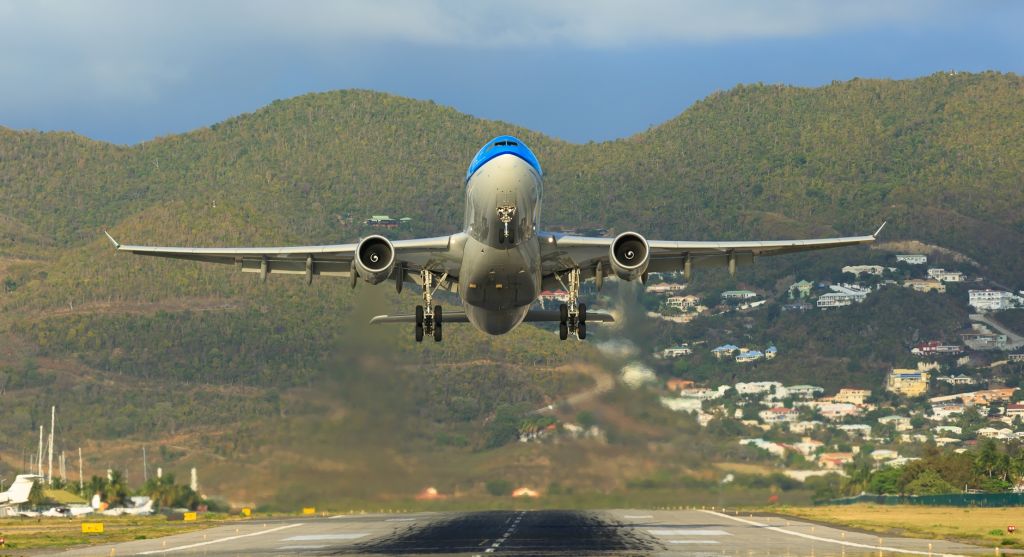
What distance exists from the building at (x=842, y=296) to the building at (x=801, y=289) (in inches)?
95.1

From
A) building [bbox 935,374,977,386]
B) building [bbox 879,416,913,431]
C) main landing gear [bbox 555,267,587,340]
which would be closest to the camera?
main landing gear [bbox 555,267,587,340]

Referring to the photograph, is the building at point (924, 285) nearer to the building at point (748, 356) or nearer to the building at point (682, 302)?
the building at point (682, 302)

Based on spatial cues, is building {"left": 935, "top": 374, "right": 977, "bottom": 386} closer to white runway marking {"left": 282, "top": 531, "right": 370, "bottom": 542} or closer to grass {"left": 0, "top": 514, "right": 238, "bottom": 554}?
grass {"left": 0, "top": 514, "right": 238, "bottom": 554}

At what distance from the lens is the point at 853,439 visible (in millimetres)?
96625

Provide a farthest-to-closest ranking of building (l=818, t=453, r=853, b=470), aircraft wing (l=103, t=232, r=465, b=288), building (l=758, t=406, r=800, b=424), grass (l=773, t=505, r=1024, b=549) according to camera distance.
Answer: building (l=758, t=406, r=800, b=424) < building (l=818, t=453, r=853, b=470) < grass (l=773, t=505, r=1024, b=549) < aircraft wing (l=103, t=232, r=465, b=288)

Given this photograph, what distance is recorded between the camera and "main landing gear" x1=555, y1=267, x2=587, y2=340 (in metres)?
43.5

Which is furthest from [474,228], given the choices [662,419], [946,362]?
[946,362]

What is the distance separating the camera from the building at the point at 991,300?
604 ft

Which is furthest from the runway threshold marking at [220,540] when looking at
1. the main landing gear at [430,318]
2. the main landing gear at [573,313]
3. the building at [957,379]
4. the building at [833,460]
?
the building at [957,379]

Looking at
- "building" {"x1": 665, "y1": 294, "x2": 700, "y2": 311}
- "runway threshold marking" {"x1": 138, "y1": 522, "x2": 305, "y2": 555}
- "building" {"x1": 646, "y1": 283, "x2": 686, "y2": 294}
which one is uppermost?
"building" {"x1": 646, "y1": 283, "x2": 686, "y2": 294}

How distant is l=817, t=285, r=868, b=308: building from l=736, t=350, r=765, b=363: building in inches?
1445

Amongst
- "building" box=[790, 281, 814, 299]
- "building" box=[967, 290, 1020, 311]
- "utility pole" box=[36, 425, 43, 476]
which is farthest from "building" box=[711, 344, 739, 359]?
"utility pole" box=[36, 425, 43, 476]

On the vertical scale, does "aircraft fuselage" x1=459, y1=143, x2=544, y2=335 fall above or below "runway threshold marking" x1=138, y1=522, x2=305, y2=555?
above

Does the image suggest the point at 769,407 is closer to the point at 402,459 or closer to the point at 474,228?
the point at 402,459
